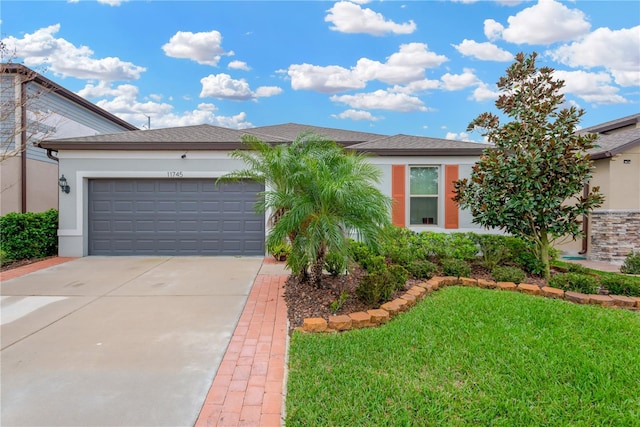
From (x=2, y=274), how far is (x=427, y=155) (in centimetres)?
1023

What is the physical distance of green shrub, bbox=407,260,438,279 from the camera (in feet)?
18.8

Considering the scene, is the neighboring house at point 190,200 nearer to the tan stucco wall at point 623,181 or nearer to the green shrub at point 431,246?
the green shrub at point 431,246

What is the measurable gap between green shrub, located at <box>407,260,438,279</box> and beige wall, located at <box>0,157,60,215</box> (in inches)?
412

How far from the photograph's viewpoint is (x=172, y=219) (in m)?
8.75

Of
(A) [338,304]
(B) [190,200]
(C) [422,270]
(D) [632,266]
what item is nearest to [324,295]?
(A) [338,304]

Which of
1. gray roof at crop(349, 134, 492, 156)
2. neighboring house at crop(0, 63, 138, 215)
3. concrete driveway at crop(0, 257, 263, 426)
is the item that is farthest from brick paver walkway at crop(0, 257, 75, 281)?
gray roof at crop(349, 134, 492, 156)

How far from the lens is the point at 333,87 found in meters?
18.5

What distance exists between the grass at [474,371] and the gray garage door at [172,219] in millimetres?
5684

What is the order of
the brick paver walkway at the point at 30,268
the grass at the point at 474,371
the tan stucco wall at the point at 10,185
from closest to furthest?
the grass at the point at 474,371 < the brick paver walkway at the point at 30,268 < the tan stucco wall at the point at 10,185

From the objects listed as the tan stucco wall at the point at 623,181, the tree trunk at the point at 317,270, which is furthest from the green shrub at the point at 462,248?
the tan stucco wall at the point at 623,181

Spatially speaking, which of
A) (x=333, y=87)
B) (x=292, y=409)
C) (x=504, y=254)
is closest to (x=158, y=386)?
(x=292, y=409)

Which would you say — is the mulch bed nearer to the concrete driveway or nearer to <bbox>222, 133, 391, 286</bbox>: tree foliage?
<bbox>222, 133, 391, 286</bbox>: tree foliage

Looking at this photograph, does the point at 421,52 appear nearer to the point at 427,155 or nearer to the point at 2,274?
the point at 427,155

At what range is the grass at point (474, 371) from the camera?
234cm
